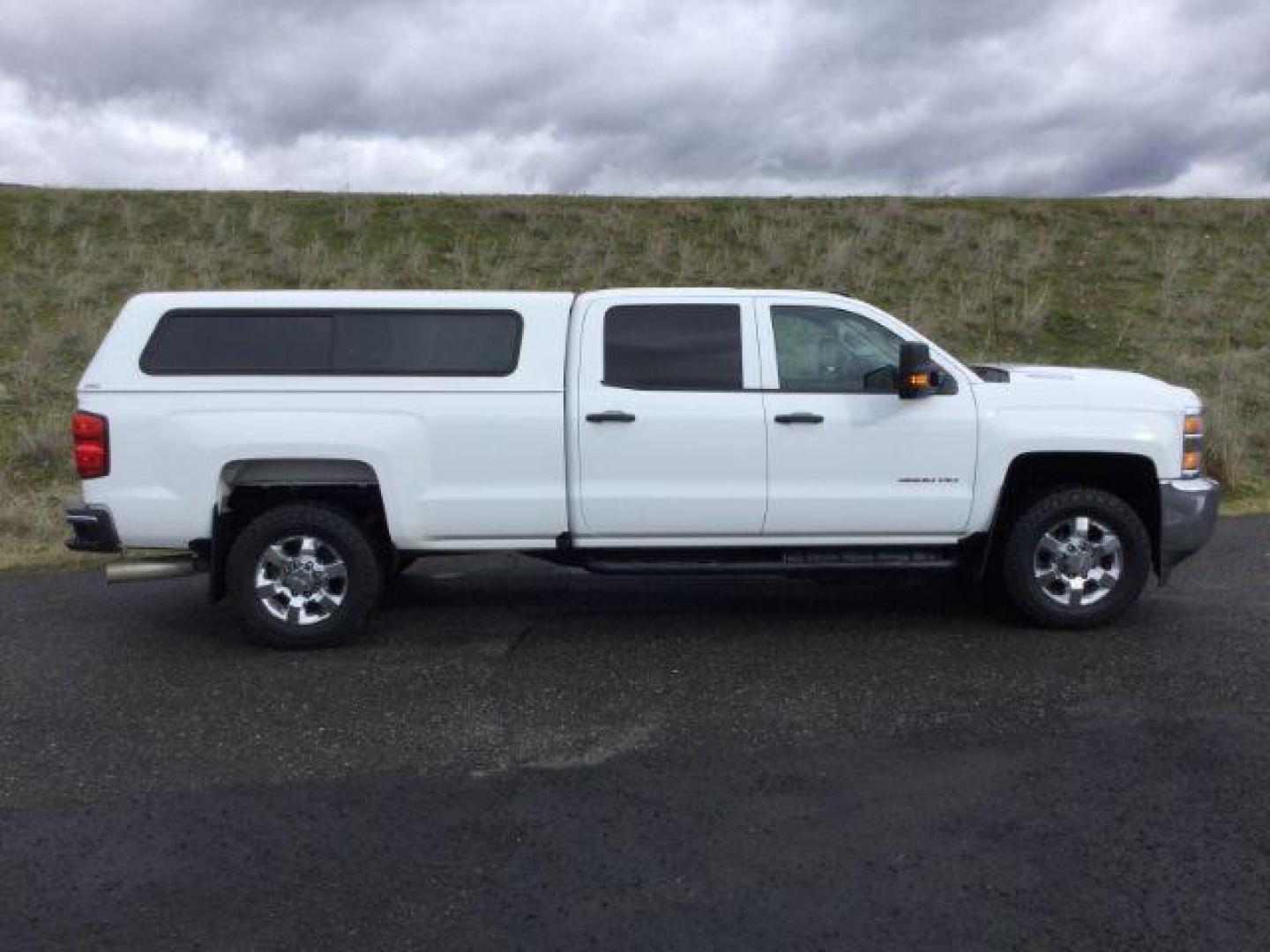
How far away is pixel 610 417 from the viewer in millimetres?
6223

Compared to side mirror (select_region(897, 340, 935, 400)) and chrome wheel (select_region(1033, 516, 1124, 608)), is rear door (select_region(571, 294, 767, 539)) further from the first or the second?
chrome wheel (select_region(1033, 516, 1124, 608))

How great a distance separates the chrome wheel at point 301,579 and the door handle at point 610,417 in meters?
1.58

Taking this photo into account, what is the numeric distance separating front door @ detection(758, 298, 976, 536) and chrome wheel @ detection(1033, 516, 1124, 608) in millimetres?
555

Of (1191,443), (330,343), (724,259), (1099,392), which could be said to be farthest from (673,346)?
(724,259)

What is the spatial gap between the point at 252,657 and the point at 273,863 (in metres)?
2.66

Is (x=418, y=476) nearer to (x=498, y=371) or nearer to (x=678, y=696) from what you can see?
(x=498, y=371)

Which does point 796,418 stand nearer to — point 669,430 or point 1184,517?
point 669,430

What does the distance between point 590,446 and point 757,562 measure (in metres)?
1.13

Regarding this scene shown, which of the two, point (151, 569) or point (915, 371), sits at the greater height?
point (915, 371)

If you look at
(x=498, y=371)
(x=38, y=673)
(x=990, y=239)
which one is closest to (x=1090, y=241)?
(x=990, y=239)

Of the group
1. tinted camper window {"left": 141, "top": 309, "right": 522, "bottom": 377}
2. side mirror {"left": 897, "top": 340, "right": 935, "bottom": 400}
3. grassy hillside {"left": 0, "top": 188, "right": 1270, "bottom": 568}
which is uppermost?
grassy hillside {"left": 0, "top": 188, "right": 1270, "bottom": 568}

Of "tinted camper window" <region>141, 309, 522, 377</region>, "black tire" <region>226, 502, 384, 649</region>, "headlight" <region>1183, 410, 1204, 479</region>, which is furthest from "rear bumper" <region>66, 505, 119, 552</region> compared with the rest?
"headlight" <region>1183, 410, 1204, 479</region>

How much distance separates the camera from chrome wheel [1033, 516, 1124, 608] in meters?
6.50

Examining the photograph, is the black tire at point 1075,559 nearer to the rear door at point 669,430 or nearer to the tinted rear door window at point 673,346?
the rear door at point 669,430
